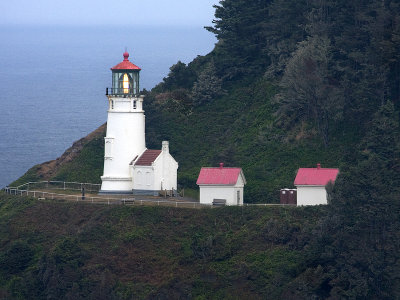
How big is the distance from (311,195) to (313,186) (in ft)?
1.66

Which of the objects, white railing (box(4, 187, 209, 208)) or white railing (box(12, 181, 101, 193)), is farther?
white railing (box(12, 181, 101, 193))

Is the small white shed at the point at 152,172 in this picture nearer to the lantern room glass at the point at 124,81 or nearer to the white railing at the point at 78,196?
the white railing at the point at 78,196

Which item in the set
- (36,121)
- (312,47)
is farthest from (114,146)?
(36,121)

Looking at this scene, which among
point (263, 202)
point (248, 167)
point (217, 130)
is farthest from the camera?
point (217, 130)

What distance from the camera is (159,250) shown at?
66.9 metres

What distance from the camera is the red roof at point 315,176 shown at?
224 feet

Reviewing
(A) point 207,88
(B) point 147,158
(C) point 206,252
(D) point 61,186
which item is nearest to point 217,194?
(C) point 206,252

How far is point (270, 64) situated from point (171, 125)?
8.56m

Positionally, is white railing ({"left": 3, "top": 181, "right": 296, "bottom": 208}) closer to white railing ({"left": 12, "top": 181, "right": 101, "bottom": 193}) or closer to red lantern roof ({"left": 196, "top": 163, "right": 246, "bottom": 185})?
white railing ({"left": 12, "top": 181, "right": 101, "bottom": 193})

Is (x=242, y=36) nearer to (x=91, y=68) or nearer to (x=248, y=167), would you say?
(x=248, y=167)

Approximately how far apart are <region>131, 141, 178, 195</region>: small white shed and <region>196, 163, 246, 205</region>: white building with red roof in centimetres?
414

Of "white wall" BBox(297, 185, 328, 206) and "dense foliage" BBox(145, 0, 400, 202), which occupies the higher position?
"dense foliage" BBox(145, 0, 400, 202)

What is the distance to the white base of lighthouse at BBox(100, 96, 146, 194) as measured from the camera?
74562mm

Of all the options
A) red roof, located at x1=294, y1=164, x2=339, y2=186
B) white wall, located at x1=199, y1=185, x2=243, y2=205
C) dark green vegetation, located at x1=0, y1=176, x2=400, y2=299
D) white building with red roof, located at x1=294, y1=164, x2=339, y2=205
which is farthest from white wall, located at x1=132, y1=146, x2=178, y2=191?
white building with red roof, located at x1=294, y1=164, x2=339, y2=205
